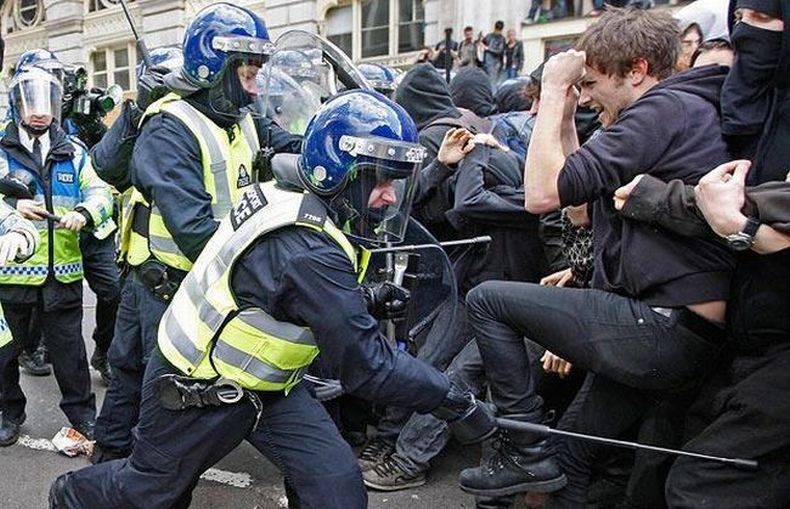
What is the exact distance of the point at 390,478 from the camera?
321 cm

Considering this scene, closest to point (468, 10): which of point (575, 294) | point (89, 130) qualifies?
point (89, 130)

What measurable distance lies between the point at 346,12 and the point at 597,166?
17.1 m

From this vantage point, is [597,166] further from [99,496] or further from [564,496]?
[99,496]

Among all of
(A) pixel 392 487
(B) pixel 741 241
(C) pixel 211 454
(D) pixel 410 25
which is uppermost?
(D) pixel 410 25

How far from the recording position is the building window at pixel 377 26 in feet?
54.4

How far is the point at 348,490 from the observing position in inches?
83.6

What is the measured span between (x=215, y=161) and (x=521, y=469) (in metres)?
1.68

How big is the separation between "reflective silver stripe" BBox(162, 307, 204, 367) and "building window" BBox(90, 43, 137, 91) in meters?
21.5

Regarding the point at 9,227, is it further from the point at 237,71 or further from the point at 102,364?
the point at 102,364

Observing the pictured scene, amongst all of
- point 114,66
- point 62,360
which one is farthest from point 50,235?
point 114,66

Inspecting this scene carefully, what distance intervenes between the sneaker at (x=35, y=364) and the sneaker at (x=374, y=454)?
2.65 m

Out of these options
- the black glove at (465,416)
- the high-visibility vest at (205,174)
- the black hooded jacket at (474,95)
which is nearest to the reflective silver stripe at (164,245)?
A: the high-visibility vest at (205,174)

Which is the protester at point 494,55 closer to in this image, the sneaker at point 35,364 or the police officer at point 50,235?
the sneaker at point 35,364

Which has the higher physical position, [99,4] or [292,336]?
[99,4]
